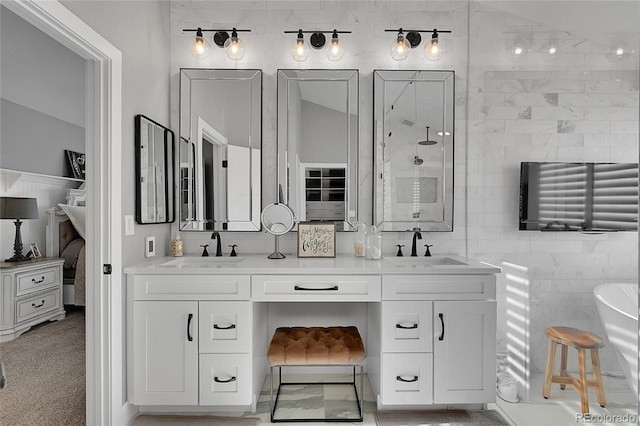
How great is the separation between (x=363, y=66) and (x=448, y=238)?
1.37m

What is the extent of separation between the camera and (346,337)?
2320mm

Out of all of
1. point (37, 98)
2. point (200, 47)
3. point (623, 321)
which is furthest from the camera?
point (37, 98)

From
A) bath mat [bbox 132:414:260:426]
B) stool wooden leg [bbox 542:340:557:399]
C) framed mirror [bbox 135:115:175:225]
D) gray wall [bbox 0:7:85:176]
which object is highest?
gray wall [bbox 0:7:85:176]

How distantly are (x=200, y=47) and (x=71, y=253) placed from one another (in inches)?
93.3

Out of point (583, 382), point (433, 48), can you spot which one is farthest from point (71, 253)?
point (583, 382)

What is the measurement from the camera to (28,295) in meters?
3.12

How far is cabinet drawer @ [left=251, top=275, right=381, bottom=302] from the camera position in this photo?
7.02 feet

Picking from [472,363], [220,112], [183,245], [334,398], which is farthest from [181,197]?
[472,363]

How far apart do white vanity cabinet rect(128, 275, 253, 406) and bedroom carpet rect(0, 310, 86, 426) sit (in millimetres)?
428

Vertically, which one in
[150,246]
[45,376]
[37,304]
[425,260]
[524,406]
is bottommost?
[45,376]

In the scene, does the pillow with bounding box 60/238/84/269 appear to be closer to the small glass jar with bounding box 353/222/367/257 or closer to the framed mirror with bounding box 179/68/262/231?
the framed mirror with bounding box 179/68/262/231

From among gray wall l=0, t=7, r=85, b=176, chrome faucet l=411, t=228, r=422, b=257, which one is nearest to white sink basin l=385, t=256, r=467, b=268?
chrome faucet l=411, t=228, r=422, b=257

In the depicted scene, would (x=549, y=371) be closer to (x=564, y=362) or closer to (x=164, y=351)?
(x=564, y=362)

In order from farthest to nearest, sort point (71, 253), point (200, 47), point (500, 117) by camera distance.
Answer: point (71, 253) < point (200, 47) < point (500, 117)
